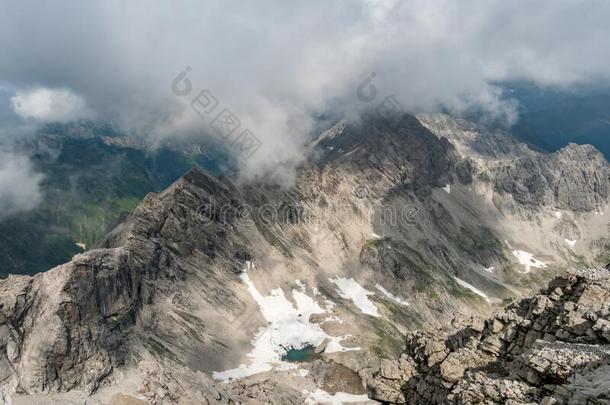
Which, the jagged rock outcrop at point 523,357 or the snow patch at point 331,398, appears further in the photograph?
the snow patch at point 331,398

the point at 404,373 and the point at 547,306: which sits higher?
the point at 547,306

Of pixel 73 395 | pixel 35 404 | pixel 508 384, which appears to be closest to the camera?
pixel 508 384

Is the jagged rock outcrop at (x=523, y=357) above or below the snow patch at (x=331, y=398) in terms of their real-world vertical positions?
above

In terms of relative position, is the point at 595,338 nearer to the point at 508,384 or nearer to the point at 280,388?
the point at 508,384

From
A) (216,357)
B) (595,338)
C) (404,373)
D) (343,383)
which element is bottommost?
(216,357)

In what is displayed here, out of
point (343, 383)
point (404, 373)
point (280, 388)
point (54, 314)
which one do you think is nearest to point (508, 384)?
point (404, 373)

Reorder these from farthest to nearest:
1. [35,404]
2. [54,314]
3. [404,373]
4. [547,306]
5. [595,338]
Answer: [54,314] < [35,404] < [404,373] < [547,306] < [595,338]
